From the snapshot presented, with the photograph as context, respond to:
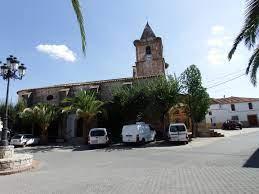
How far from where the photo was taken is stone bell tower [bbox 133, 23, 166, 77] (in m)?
36.9

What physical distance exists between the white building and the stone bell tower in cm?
2211

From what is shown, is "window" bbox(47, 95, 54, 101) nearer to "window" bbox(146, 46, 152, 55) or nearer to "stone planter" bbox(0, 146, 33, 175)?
"window" bbox(146, 46, 152, 55)

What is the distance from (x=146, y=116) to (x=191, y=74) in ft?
21.7

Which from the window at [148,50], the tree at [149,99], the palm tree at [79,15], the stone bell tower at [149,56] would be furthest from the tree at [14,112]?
the palm tree at [79,15]

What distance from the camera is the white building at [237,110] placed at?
174 feet

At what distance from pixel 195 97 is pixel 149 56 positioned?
1297 cm

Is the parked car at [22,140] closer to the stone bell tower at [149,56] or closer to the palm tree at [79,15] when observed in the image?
the stone bell tower at [149,56]

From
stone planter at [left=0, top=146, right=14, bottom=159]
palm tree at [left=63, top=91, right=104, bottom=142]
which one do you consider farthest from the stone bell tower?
stone planter at [left=0, top=146, right=14, bottom=159]

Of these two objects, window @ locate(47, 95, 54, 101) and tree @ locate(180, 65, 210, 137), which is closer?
tree @ locate(180, 65, 210, 137)

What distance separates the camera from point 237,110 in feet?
180

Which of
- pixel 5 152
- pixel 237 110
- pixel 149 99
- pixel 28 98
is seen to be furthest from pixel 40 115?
pixel 237 110

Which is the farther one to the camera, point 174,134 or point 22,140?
point 22,140

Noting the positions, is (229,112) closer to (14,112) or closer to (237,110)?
(237,110)

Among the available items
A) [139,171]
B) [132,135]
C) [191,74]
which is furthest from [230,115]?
[139,171]
